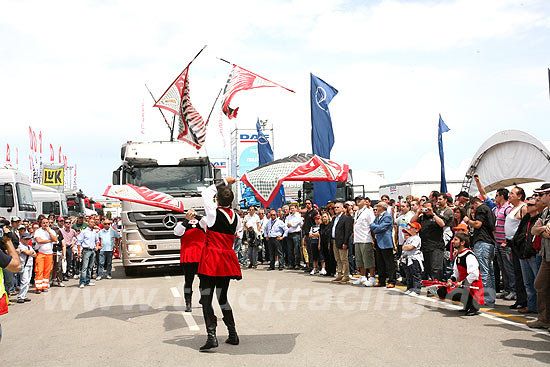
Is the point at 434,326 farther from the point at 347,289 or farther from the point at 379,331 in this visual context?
the point at 347,289

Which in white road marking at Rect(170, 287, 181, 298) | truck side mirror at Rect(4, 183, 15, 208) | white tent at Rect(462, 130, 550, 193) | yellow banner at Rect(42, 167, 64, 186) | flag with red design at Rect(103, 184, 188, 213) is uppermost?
yellow banner at Rect(42, 167, 64, 186)

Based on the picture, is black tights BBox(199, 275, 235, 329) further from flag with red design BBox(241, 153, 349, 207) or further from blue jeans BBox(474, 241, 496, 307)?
flag with red design BBox(241, 153, 349, 207)

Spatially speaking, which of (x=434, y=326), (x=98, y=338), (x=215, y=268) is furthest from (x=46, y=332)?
(x=434, y=326)

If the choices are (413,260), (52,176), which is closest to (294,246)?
(413,260)

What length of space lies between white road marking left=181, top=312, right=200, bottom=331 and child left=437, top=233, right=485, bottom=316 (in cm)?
409

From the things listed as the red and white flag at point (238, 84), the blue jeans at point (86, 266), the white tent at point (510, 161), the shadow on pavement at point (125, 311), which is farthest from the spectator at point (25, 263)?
the white tent at point (510, 161)

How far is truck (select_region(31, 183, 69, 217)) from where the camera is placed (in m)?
27.6

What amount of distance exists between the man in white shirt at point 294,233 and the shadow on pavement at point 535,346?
11115mm

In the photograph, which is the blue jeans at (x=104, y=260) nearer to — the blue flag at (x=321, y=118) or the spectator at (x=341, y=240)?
the spectator at (x=341, y=240)

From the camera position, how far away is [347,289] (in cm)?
1241

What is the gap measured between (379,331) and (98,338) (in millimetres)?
3677

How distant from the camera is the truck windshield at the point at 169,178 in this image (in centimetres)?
1563

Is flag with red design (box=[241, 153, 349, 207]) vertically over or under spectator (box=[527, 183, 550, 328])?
over

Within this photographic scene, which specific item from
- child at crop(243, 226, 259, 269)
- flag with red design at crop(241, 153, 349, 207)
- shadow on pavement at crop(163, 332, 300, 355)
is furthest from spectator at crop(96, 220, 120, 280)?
shadow on pavement at crop(163, 332, 300, 355)
